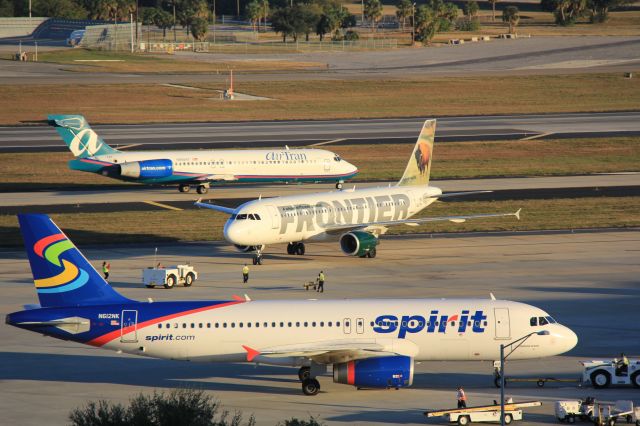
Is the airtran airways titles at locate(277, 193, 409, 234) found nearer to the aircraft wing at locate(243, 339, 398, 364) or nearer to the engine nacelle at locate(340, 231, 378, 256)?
the engine nacelle at locate(340, 231, 378, 256)

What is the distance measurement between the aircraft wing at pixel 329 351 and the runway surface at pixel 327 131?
273ft

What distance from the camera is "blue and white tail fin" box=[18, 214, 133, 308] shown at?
45.5 m

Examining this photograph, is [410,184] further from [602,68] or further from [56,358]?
[602,68]

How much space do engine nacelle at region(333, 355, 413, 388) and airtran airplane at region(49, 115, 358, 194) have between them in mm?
58695

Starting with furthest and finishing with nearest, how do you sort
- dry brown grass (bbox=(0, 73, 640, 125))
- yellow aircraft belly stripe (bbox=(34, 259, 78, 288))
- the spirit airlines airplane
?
1. dry brown grass (bbox=(0, 73, 640, 125))
2. yellow aircraft belly stripe (bbox=(34, 259, 78, 288))
3. the spirit airlines airplane

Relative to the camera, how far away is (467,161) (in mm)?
117875

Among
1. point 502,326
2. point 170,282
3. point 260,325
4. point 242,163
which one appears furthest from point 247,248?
point 502,326

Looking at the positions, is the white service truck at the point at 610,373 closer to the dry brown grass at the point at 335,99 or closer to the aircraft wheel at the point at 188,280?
the aircraft wheel at the point at 188,280

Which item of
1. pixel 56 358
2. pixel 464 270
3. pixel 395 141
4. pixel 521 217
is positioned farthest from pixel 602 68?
pixel 56 358

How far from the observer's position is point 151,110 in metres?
161

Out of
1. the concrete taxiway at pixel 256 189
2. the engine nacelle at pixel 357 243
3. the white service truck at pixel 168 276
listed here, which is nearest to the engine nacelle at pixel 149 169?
the concrete taxiway at pixel 256 189

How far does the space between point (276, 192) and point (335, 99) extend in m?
71.9

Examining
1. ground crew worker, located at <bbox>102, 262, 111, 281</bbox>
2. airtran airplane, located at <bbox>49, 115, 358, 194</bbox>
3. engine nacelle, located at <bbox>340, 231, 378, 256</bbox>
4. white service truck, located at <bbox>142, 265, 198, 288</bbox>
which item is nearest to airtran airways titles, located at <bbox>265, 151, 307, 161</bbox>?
airtran airplane, located at <bbox>49, 115, 358, 194</bbox>

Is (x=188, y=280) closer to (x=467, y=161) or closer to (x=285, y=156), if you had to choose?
(x=285, y=156)
